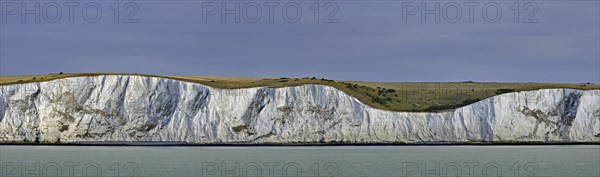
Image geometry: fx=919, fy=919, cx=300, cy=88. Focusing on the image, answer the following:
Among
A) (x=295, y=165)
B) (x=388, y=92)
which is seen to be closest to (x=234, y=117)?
(x=388, y=92)

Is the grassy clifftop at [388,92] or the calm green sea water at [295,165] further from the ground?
the grassy clifftop at [388,92]

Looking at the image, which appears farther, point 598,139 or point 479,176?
point 598,139

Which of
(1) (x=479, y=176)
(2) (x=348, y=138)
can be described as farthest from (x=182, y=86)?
(1) (x=479, y=176)

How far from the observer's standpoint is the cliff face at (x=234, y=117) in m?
81.7

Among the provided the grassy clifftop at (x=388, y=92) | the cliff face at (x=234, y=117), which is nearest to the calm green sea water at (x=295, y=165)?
the cliff face at (x=234, y=117)

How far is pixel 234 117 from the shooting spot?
3255 inches

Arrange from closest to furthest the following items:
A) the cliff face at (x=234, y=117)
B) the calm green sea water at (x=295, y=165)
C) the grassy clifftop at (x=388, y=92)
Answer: the calm green sea water at (x=295, y=165), the cliff face at (x=234, y=117), the grassy clifftop at (x=388, y=92)

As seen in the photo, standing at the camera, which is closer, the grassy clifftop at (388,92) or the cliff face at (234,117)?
the cliff face at (234,117)

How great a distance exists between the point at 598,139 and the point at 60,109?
49.8 m

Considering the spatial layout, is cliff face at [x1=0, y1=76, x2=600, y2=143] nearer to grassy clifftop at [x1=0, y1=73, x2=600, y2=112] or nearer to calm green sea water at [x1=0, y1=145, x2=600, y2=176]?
grassy clifftop at [x1=0, y1=73, x2=600, y2=112]

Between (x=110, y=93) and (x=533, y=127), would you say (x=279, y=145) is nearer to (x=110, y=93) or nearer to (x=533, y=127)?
(x=110, y=93)

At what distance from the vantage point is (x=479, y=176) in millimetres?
42812

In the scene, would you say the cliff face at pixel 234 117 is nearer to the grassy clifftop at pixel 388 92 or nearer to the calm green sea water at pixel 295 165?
the grassy clifftop at pixel 388 92

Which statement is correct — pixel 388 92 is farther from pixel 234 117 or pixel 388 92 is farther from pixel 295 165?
pixel 295 165
